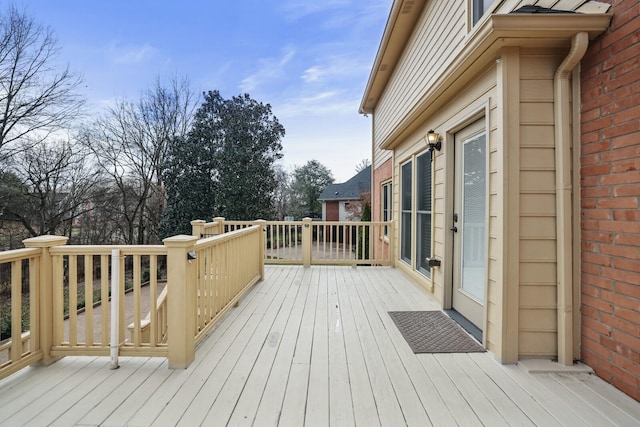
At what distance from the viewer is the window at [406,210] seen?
4.74m

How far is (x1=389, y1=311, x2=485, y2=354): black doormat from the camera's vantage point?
2297mm

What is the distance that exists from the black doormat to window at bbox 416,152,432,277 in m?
0.89

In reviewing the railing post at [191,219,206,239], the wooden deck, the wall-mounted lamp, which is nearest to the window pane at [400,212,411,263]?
the wall-mounted lamp

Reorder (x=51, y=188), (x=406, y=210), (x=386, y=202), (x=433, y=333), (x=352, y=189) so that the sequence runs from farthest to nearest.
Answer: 1. (x=352, y=189)
2. (x=51, y=188)
3. (x=386, y=202)
4. (x=406, y=210)
5. (x=433, y=333)

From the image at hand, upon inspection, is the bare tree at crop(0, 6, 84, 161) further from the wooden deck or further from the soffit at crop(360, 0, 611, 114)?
the wooden deck

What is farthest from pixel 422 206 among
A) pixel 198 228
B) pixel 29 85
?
pixel 29 85

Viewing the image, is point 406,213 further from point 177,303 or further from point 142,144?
point 142,144

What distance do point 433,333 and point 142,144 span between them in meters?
12.9

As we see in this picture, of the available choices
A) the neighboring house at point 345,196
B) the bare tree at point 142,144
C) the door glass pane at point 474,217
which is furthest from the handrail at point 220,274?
the neighboring house at point 345,196

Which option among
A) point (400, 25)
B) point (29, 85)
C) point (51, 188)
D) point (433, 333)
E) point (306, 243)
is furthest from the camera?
point (51, 188)

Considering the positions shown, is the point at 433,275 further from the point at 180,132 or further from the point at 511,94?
the point at 180,132

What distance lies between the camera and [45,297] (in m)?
2.04

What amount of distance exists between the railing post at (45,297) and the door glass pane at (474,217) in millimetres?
3202

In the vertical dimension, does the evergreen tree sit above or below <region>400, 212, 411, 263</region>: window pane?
above
